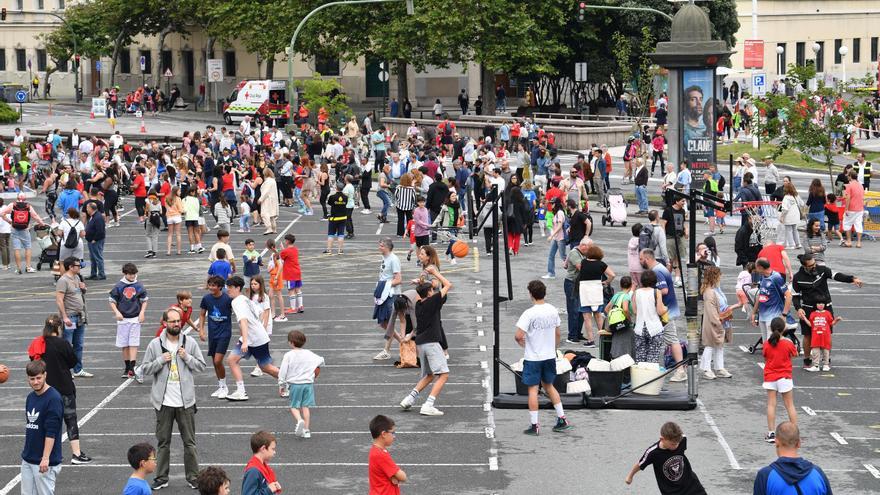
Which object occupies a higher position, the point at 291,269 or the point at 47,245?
the point at 291,269

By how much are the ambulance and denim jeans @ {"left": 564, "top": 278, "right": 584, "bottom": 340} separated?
45.8m

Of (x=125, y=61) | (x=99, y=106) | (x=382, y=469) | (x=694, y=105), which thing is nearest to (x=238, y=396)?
(x=382, y=469)

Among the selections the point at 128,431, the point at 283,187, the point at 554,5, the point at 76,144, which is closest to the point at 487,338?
the point at 128,431

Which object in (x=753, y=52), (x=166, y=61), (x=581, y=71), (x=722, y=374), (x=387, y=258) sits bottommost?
(x=722, y=374)

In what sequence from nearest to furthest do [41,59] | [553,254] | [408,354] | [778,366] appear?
[778,366] → [408,354] → [553,254] → [41,59]

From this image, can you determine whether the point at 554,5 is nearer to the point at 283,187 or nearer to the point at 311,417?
the point at 283,187

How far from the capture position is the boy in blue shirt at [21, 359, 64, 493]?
539 inches

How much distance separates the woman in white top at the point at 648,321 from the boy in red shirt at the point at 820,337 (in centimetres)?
256

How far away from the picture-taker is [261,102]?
6725cm

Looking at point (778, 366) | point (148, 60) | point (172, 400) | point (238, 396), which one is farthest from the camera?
point (148, 60)

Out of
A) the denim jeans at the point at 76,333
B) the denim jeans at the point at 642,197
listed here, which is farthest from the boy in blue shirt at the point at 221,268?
the denim jeans at the point at 642,197

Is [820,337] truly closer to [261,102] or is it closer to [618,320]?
[618,320]

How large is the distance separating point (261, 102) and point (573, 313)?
47.0 metres

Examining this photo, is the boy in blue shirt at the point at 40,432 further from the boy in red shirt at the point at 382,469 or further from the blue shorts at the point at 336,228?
the blue shorts at the point at 336,228
